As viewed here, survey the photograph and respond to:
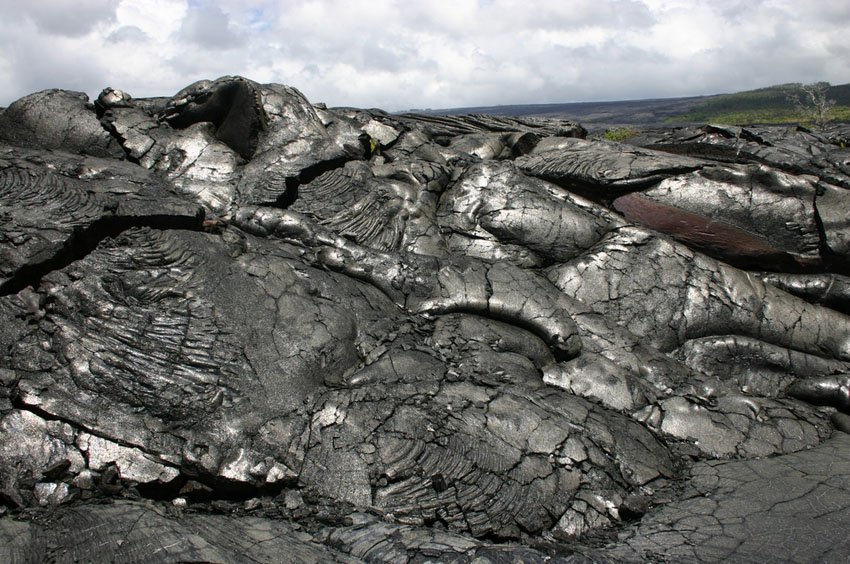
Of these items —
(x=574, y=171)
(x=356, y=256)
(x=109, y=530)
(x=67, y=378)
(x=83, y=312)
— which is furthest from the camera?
(x=574, y=171)

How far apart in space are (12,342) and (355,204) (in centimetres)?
258

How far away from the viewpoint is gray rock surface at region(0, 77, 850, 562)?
2781 millimetres

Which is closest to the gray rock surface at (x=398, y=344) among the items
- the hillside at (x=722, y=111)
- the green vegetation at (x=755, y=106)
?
the hillside at (x=722, y=111)

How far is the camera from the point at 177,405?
310 centimetres

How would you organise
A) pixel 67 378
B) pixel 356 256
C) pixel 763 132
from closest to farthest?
pixel 67 378 → pixel 356 256 → pixel 763 132

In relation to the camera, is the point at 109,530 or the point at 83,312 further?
the point at 83,312

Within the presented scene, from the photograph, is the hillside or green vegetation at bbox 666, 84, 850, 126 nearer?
the hillside

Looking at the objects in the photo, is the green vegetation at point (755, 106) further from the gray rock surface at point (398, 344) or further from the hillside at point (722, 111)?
the gray rock surface at point (398, 344)

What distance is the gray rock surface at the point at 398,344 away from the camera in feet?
9.12

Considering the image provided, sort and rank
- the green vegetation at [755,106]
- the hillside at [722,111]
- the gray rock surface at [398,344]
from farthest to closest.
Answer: the green vegetation at [755,106], the hillside at [722,111], the gray rock surface at [398,344]

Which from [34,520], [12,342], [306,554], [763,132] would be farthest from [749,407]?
[763,132]

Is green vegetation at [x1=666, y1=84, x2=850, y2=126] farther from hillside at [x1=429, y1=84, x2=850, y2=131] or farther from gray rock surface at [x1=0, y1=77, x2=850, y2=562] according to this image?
gray rock surface at [x1=0, y1=77, x2=850, y2=562]

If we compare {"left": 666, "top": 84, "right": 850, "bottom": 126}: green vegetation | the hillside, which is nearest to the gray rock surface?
the hillside

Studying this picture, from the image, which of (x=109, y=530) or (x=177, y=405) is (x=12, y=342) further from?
(x=109, y=530)
